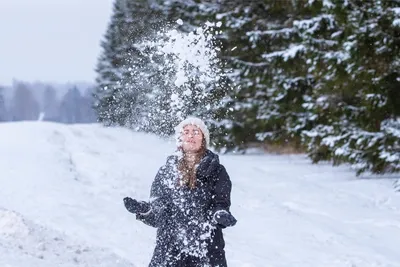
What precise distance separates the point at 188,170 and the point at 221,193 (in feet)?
0.99

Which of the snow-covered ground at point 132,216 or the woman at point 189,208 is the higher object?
the woman at point 189,208

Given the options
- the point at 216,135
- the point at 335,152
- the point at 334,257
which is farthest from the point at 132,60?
the point at 334,257

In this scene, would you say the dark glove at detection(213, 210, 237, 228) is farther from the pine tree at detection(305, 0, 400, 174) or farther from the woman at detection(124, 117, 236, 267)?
the pine tree at detection(305, 0, 400, 174)

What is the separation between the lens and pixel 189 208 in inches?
191

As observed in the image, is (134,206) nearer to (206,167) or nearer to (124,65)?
(206,167)

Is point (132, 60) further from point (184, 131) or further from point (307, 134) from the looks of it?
point (184, 131)

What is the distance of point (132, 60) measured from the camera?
34000 millimetres

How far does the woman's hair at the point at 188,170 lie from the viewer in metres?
4.88

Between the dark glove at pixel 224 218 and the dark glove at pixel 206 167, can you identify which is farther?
the dark glove at pixel 206 167

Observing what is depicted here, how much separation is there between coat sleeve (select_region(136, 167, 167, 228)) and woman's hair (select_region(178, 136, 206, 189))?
15 cm

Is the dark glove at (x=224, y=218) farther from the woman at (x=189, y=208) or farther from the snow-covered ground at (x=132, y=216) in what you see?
the snow-covered ground at (x=132, y=216)

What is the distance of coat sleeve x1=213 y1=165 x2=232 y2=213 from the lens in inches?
187

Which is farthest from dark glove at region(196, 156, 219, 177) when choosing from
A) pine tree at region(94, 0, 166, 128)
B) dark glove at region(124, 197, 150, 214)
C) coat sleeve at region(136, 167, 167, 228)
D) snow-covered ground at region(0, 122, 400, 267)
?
pine tree at region(94, 0, 166, 128)

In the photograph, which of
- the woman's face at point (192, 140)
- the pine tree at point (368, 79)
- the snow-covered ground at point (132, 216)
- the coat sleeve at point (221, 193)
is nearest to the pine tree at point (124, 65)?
the snow-covered ground at point (132, 216)
